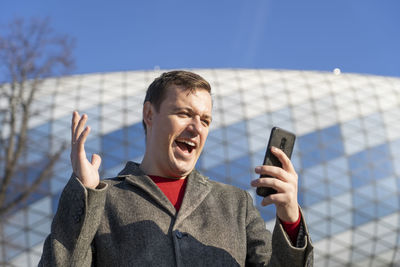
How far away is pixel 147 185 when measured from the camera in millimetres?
2723

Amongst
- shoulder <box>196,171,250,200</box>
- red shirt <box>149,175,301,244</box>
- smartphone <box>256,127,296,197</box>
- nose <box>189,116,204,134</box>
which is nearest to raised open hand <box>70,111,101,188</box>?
red shirt <box>149,175,301,244</box>

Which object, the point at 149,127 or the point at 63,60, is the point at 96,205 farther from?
the point at 63,60

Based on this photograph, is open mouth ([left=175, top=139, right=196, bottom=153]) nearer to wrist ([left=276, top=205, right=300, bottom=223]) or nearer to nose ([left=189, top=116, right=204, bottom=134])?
nose ([left=189, top=116, right=204, bottom=134])

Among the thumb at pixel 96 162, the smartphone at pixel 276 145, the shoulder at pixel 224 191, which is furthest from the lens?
the shoulder at pixel 224 191

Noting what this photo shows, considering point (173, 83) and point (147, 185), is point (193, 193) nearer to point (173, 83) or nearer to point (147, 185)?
point (147, 185)

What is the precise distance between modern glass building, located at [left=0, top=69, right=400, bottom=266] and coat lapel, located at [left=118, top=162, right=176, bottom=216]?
20.3 metres

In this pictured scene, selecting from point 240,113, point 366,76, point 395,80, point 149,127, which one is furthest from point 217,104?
point 149,127

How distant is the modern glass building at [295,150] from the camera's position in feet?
77.6

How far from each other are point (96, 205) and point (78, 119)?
1.66ft

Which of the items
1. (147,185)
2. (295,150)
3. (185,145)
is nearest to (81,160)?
(147,185)

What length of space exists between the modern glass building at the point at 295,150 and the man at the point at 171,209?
20293mm

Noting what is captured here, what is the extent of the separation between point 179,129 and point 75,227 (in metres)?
0.86

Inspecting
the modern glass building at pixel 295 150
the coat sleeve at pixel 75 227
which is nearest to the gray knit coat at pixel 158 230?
the coat sleeve at pixel 75 227

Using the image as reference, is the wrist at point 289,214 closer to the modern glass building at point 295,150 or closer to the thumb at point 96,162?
the thumb at point 96,162
